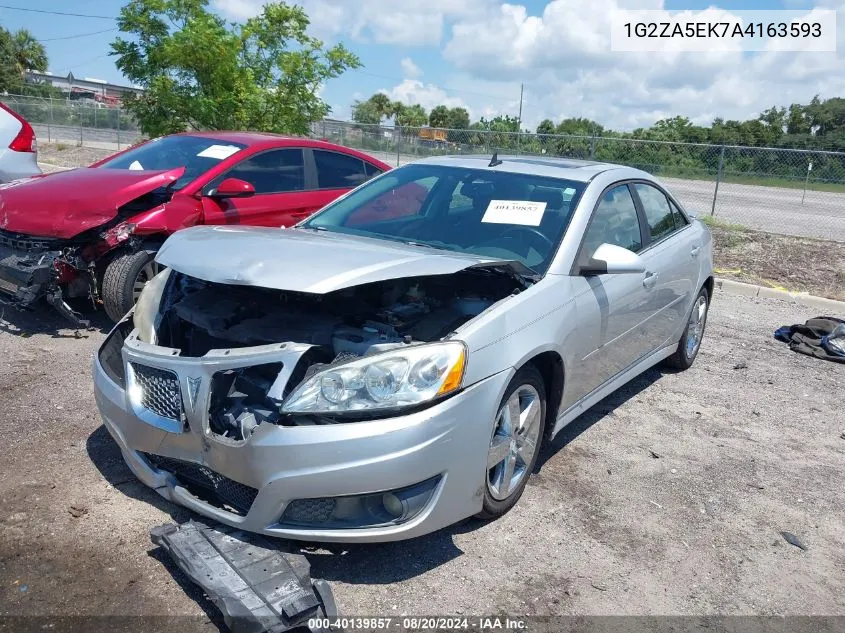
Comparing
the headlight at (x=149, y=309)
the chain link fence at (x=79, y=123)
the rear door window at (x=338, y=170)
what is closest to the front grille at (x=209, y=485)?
the headlight at (x=149, y=309)

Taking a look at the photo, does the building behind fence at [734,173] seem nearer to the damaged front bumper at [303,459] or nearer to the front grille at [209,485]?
the damaged front bumper at [303,459]

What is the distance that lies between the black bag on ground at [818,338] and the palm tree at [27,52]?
69477 mm

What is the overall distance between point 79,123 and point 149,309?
96.0 ft

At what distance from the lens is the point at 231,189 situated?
20.2 feet

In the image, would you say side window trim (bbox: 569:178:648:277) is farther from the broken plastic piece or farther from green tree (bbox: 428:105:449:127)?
green tree (bbox: 428:105:449:127)

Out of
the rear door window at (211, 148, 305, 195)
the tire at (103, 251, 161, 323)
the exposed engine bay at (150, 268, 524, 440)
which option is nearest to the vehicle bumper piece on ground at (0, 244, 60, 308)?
the tire at (103, 251, 161, 323)

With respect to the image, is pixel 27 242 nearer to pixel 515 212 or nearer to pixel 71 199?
pixel 71 199

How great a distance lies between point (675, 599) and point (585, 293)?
5.13ft

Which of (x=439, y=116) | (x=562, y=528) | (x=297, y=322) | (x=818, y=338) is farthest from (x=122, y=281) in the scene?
(x=439, y=116)

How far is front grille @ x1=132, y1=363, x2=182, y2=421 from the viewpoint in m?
3.14

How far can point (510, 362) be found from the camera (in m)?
3.34

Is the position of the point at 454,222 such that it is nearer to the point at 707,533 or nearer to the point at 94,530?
the point at 707,533

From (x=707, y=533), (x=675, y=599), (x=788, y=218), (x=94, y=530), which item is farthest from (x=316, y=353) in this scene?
(x=788, y=218)

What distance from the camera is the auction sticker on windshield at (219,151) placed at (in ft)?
21.9
